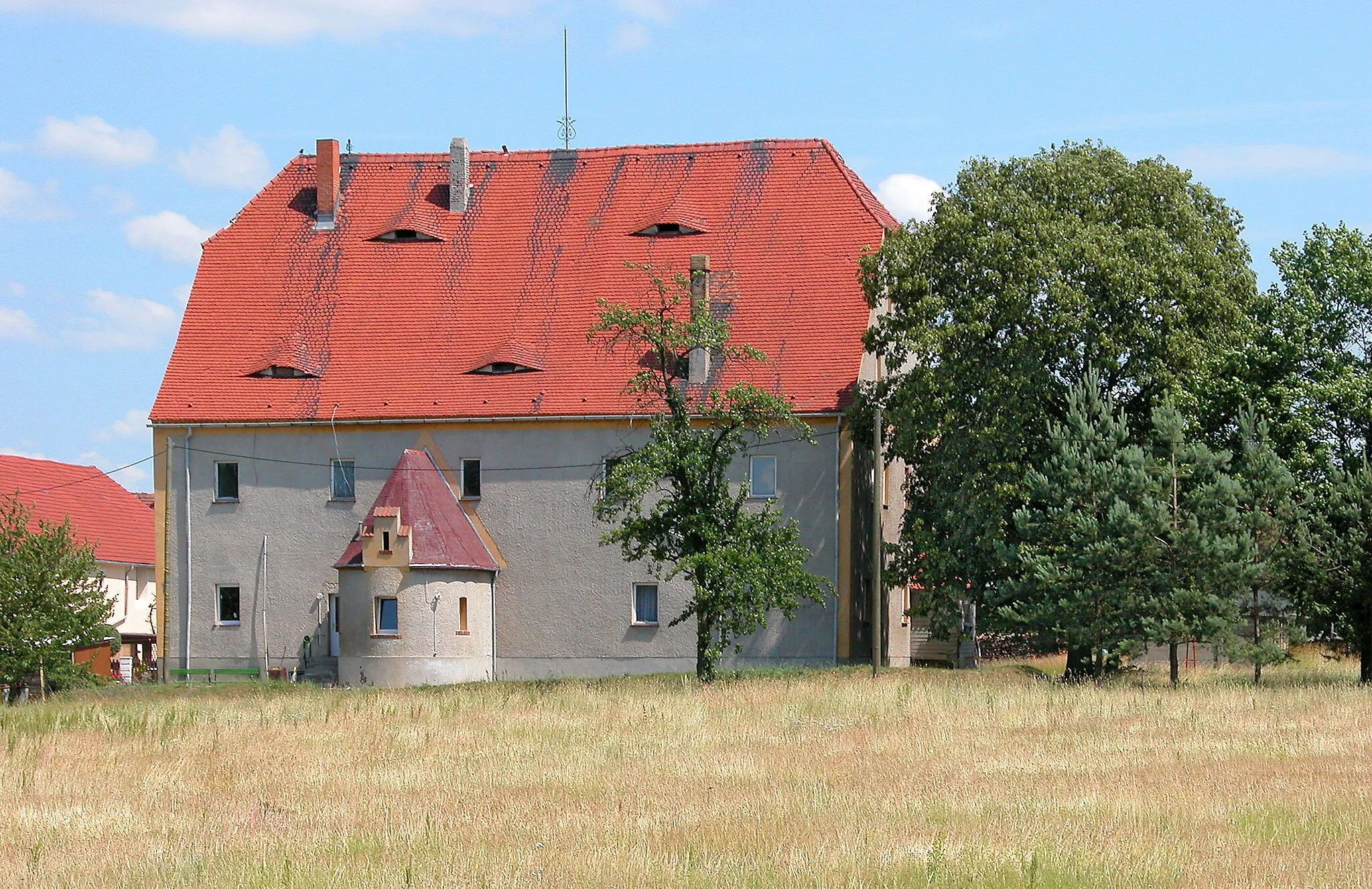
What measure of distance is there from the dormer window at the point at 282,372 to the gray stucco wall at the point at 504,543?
4.86 feet

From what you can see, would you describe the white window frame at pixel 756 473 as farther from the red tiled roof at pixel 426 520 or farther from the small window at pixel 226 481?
the small window at pixel 226 481

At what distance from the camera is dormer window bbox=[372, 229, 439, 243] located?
46.2 m

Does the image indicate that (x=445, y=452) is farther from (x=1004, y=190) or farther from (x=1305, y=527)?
(x=1305, y=527)

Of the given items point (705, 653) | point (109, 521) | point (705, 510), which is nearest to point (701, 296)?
point (705, 510)

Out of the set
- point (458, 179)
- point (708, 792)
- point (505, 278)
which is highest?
point (458, 179)

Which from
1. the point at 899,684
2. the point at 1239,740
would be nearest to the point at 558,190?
the point at 899,684

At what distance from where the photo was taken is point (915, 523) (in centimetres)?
3775

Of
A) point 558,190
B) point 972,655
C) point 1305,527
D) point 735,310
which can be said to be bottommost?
point 972,655

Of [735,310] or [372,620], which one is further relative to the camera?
[735,310]

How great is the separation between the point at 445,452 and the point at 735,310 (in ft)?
25.9

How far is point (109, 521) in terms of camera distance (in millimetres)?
63594

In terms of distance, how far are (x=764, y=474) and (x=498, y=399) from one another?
21.9 ft

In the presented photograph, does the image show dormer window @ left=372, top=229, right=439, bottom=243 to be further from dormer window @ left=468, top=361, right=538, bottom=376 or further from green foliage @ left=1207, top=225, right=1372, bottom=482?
green foliage @ left=1207, top=225, right=1372, bottom=482

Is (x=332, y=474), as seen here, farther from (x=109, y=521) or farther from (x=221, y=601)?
Answer: (x=109, y=521)
